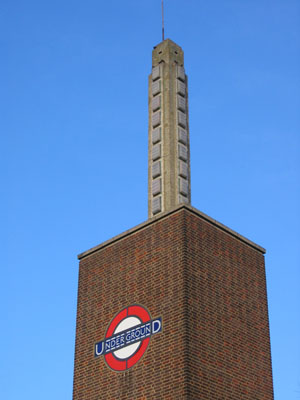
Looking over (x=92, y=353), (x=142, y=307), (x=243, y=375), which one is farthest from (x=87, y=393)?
(x=243, y=375)

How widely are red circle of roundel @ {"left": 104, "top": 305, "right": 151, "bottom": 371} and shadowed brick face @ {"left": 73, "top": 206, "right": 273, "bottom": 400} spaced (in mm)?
195

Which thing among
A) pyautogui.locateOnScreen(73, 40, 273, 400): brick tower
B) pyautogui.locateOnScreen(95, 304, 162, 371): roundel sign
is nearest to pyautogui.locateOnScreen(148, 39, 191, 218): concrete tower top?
pyautogui.locateOnScreen(73, 40, 273, 400): brick tower

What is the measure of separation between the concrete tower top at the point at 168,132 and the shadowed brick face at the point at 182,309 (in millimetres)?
2818

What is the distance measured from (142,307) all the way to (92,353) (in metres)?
2.53

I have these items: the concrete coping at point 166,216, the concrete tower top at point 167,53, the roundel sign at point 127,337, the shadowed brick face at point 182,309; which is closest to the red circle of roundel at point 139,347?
the roundel sign at point 127,337

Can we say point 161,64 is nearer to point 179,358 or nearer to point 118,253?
point 118,253

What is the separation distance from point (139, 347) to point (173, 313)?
167 centimetres

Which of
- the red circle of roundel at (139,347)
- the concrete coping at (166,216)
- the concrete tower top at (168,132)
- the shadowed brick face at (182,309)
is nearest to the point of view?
the shadowed brick face at (182,309)

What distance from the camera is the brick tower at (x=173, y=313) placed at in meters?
21.8

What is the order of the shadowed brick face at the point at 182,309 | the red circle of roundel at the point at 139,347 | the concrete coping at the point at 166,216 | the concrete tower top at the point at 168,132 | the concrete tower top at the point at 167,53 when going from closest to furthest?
the shadowed brick face at the point at 182,309 → the red circle of roundel at the point at 139,347 → the concrete coping at the point at 166,216 → the concrete tower top at the point at 168,132 → the concrete tower top at the point at 167,53

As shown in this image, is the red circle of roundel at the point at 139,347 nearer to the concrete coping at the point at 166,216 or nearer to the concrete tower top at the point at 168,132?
the concrete coping at the point at 166,216

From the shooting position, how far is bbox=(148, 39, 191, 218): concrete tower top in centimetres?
2742

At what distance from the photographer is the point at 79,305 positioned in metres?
26.0

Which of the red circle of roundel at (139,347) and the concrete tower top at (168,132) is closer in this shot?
the red circle of roundel at (139,347)
